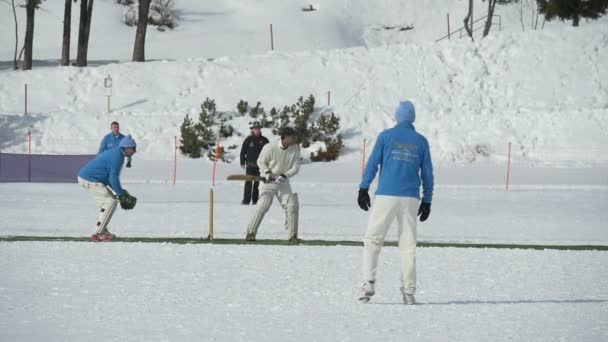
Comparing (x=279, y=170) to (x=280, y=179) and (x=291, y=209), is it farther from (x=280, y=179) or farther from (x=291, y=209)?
(x=291, y=209)

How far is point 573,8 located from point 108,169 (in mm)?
34889

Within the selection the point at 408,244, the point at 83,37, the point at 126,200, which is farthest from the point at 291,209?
the point at 83,37

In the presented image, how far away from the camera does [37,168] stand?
→ 87.5ft

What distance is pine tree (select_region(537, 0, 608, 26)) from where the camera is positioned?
45.9 meters

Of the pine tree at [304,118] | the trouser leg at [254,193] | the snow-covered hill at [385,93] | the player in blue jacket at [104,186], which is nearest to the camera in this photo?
the player in blue jacket at [104,186]

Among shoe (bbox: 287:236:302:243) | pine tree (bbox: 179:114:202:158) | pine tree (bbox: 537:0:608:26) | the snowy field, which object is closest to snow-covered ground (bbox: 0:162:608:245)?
shoe (bbox: 287:236:302:243)

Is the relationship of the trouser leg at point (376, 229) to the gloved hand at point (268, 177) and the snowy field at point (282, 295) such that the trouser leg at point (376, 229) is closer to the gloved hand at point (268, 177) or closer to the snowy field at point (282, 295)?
the snowy field at point (282, 295)

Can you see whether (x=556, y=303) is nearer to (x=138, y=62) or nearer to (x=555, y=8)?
(x=138, y=62)

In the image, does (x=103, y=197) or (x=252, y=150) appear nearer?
(x=103, y=197)

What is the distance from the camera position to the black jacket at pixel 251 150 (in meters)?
21.6

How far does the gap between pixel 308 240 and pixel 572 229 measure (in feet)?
17.8

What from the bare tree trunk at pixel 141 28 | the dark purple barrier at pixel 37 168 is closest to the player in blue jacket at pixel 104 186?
the dark purple barrier at pixel 37 168

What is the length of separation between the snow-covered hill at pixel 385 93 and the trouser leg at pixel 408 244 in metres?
25.4

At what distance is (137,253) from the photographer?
13.6 metres
